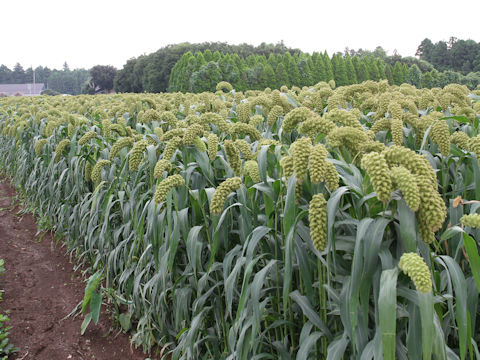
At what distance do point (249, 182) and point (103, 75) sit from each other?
80.7m

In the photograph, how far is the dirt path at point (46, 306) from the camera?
A: 126 inches

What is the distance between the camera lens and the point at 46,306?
3846 mm

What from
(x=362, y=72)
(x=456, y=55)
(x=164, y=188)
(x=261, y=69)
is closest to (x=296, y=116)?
(x=164, y=188)

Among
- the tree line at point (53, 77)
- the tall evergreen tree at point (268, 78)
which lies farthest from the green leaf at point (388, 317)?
the tree line at point (53, 77)

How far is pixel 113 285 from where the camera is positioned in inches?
150

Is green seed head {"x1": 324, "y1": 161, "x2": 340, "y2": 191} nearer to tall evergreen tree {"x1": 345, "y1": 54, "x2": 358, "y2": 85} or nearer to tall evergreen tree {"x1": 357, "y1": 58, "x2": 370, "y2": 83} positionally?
tall evergreen tree {"x1": 345, "y1": 54, "x2": 358, "y2": 85}

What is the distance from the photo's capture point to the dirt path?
3213mm

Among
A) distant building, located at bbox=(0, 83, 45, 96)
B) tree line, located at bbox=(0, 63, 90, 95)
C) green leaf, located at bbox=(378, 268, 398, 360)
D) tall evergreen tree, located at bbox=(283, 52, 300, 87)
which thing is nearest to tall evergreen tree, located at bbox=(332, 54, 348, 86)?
tall evergreen tree, located at bbox=(283, 52, 300, 87)

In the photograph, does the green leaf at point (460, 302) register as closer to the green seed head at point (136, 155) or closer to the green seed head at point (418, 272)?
the green seed head at point (418, 272)

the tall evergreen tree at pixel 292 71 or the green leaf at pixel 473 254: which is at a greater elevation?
the tall evergreen tree at pixel 292 71

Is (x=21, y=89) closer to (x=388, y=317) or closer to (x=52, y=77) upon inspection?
(x=52, y=77)

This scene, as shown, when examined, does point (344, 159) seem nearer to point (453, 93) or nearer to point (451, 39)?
point (453, 93)

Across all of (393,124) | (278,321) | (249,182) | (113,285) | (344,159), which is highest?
(393,124)

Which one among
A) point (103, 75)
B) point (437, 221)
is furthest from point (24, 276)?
point (103, 75)
